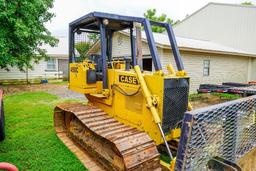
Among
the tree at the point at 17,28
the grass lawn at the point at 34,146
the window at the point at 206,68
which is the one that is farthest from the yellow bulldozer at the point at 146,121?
the window at the point at 206,68

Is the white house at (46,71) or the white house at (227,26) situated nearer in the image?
the white house at (46,71)

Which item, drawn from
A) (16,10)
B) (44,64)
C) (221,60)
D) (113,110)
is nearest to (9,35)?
(16,10)

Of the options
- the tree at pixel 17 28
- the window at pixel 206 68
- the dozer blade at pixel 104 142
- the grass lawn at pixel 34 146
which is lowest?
the grass lawn at pixel 34 146

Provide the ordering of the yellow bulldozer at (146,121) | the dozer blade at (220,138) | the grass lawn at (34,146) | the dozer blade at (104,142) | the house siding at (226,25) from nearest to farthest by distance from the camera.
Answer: the dozer blade at (220,138) → the yellow bulldozer at (146,121) → the dozer blade at (104,142) → the grass lawn at (34,146) → the house siding at (226,25)

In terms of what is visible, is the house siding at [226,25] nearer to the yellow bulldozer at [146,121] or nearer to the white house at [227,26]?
the white house at [227,26]

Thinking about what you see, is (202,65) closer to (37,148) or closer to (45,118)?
(45,118)

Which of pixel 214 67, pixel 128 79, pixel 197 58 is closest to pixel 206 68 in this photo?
pixel 214 67

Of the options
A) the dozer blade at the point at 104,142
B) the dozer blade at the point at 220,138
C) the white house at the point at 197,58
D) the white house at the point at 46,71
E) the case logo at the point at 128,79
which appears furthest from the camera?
the white house at the point at 46,71

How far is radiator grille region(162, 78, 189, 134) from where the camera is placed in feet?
11.3

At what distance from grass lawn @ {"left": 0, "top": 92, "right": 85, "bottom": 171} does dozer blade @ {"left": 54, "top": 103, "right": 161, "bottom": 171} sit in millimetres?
221

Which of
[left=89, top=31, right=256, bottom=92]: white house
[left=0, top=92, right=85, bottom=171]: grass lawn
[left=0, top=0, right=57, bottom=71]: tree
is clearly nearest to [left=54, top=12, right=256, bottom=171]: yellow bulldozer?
[left=0, top=92, right=85, bottom=171]: grass lawn

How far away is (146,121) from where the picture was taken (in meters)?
3.73

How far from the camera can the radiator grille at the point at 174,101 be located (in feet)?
11.3

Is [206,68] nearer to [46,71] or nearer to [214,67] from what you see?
[214,67]
